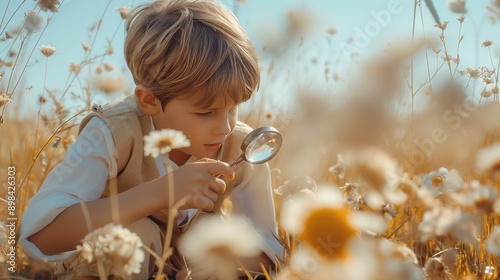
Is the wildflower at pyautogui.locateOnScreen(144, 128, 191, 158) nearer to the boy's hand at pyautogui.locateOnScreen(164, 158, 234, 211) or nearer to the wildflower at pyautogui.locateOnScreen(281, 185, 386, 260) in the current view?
the wildflower at pyautogui.locateOnScreen(281, 185, 386, 260)

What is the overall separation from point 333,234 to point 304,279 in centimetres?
20

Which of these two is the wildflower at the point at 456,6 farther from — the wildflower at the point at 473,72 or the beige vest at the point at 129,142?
the beige vest at the point at 129,142

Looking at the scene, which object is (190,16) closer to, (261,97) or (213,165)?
(213,165)

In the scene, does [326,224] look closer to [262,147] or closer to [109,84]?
[262,147]

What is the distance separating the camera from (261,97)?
2473mm

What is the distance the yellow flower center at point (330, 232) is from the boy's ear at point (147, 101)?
91cm

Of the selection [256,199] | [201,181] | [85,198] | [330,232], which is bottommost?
[256,199]

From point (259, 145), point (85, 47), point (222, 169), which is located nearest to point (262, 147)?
point (259, 145)

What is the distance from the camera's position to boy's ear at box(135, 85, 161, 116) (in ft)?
4.83

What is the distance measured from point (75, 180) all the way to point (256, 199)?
48 cm

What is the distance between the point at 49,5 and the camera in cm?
159

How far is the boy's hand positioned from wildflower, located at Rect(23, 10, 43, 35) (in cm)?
63

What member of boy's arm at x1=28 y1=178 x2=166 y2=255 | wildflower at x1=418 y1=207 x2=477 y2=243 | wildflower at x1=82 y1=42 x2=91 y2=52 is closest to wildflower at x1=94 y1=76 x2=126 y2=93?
wildflower at x1=82 y1=42 x2=91 y2=52

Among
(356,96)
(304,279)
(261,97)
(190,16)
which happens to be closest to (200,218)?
(190,16)
